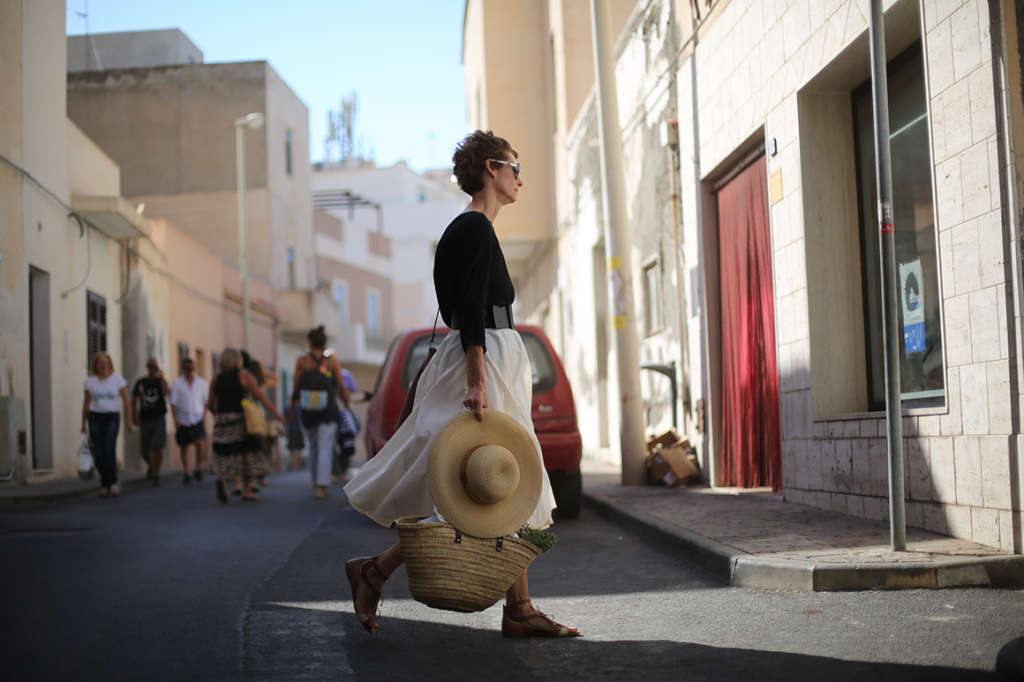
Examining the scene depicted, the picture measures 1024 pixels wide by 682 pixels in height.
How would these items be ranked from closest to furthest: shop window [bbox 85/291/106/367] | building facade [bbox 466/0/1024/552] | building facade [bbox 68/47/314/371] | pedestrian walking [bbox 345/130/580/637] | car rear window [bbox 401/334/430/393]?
pedestrian walking [bbox 345/130/580/637] → building facade [bbox 466/0/1024/552] → car rear window [bbox 401/334/430/393] → shop window [bbox 85/291/106/367] → building facade [bbox 68/47/314/371]

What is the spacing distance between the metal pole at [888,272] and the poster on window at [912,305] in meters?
1.61

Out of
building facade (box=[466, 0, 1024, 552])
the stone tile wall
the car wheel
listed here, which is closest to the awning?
building facade (box=[466, 0, 1024, 552])

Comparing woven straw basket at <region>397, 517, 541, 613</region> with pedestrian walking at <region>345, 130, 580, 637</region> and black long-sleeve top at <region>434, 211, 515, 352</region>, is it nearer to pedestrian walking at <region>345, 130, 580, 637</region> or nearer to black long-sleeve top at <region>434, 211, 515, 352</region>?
pedestrian walking at <region>345, 130, 580, 637</region>

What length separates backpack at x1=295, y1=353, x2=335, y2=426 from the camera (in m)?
12.7

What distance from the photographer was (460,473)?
4.44m

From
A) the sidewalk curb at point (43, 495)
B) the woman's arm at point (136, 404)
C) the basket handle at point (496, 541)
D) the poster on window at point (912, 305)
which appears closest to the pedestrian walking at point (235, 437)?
the sidewalk curb at point (43, 495)

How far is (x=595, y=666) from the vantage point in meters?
4.25

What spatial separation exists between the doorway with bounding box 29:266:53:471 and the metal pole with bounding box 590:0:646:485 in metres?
9.71

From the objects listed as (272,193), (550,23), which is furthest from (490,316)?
(272,193)

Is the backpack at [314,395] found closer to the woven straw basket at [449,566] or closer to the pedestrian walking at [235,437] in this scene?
the pedestrian walking at [235,437]

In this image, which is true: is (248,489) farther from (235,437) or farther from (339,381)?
(339,381)

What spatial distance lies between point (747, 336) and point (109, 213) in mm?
13024

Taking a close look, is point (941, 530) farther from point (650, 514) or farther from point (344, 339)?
point (344, 339)

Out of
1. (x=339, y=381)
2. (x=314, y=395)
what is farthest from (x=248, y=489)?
(x=339, y=381)
